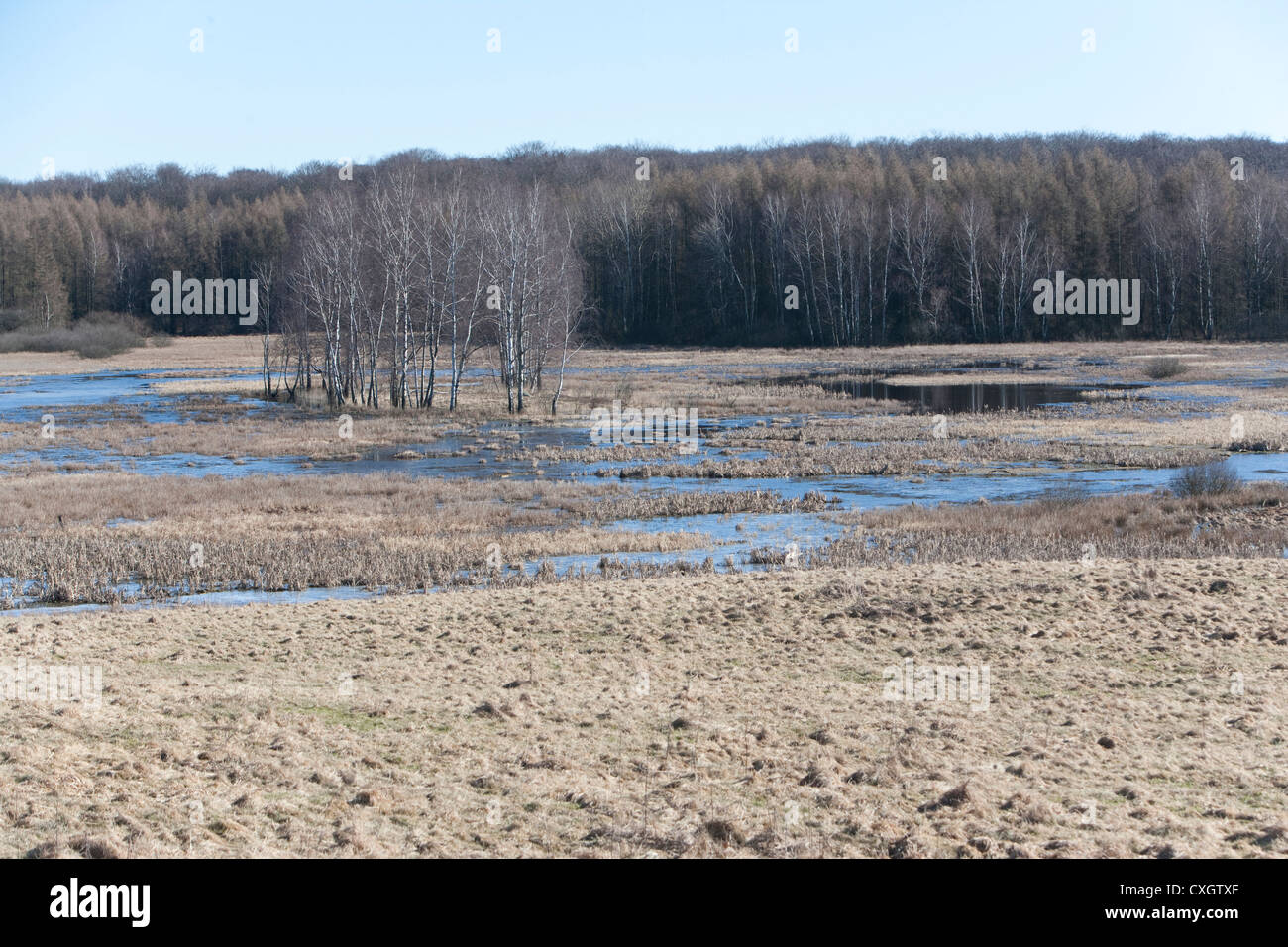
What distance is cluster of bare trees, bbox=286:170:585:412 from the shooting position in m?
57.4

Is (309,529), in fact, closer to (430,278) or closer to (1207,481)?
(1207,481)

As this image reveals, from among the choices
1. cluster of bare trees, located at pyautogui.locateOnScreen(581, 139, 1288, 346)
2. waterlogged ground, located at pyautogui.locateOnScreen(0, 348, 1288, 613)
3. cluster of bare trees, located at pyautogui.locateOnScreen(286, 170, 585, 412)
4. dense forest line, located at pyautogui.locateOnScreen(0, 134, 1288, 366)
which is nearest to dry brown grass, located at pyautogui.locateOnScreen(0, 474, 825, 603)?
waterlogged ground, located at pyautogui.locateOnScreen(0, 348, 1288, 613)

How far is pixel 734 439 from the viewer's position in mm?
43938

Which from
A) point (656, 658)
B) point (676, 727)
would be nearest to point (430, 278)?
point (656, 658)

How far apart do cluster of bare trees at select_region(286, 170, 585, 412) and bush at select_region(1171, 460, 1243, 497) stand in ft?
109

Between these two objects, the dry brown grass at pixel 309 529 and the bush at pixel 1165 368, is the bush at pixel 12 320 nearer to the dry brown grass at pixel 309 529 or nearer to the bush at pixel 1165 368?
the dry brown grass at pixel 309 529

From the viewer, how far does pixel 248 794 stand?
8805 millimetres

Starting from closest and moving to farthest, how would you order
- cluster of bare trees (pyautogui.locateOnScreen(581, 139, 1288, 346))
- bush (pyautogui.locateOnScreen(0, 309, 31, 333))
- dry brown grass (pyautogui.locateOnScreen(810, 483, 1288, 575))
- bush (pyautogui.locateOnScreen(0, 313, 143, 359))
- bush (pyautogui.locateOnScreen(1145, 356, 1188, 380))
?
1. dry brown grass (pyautogui.locateOnScreen(810, 483, 1288, 575))
2. bush (pyautogui.locateOnScreen(1145, 356, 1188, 380))
3. cluster of bare trees (pyautogui.locateOnScreen(581, 139, 1288, 346))
4. bush (pyautogui.locateOnScreen(0, 313, 143, 359))
5. bush (pyautogui.locateOnScreen(0, 309, 31, 333))

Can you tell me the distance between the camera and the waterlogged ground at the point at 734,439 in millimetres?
27344

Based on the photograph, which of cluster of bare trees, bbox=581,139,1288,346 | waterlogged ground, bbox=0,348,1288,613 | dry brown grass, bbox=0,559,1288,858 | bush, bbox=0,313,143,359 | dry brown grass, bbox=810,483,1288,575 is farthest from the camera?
bush, bbox=0,313,143,359

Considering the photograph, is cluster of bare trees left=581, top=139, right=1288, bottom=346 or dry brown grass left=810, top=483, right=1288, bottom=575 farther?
cluster of bare trees left=581, top=139, right=1288, bottom=346

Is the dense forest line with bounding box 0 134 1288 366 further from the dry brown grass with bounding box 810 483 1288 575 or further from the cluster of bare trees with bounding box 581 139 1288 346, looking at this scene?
the dry brown grass with bounding box 810 483 1288 575

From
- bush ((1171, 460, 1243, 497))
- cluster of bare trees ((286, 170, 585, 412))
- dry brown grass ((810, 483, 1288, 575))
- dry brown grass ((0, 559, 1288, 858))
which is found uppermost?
cluster of bare trees ((286, 170, 585, 412))
